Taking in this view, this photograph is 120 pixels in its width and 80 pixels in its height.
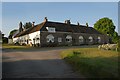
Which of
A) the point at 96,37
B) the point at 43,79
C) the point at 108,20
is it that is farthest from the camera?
the point at 108,20

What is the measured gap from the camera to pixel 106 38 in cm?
6344

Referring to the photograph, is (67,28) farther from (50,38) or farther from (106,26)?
(106,26)

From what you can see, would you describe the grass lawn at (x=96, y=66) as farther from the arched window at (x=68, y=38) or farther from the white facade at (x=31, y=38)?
the arched window at (x=68, y=38)

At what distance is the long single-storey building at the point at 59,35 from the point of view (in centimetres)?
4678

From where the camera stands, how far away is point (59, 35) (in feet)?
162

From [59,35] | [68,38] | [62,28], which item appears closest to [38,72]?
[59,35]

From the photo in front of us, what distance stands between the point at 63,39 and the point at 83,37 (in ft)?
25.9

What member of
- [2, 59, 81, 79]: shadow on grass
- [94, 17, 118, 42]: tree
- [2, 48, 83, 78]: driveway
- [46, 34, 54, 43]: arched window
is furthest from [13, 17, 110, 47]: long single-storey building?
[2, 59, 81, 79]: shadow on grass

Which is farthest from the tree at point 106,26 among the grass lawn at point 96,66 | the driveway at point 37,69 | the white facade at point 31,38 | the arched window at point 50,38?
the driveway at point 37,69

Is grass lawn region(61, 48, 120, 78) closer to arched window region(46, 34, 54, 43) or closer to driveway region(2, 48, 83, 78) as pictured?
driveway region(2, 48, 83, 78)

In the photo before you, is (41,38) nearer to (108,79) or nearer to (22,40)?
(22,40)

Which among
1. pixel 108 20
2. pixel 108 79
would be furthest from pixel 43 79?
pixel 108 20

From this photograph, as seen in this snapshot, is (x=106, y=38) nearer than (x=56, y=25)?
No

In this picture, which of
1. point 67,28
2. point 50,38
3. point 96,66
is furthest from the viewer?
point 67,28
